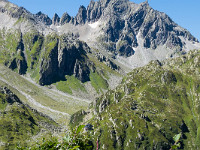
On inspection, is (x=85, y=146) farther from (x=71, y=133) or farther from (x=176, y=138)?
(x=176, y=138)

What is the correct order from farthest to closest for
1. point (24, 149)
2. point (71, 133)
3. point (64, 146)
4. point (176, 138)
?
point (24, 149)
point (71, 133)
point (64, 146)
point (176, 138)

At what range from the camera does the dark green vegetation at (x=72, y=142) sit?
10794 mm

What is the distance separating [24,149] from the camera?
15.9m

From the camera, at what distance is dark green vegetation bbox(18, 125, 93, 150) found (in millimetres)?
10794

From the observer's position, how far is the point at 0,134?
19950 centimetres

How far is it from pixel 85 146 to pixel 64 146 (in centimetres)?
216

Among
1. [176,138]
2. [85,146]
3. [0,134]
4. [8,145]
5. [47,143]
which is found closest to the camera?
[176,138]

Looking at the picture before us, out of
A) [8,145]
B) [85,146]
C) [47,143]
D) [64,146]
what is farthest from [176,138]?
[8,145]

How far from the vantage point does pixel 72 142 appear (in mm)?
11688

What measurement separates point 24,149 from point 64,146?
589cm

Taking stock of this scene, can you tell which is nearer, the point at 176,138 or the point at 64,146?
the point at 176,138

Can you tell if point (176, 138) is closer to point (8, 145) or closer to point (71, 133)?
point (71, 133)

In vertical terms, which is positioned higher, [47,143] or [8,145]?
[8,145]

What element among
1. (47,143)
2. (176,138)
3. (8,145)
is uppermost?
(8,145)
